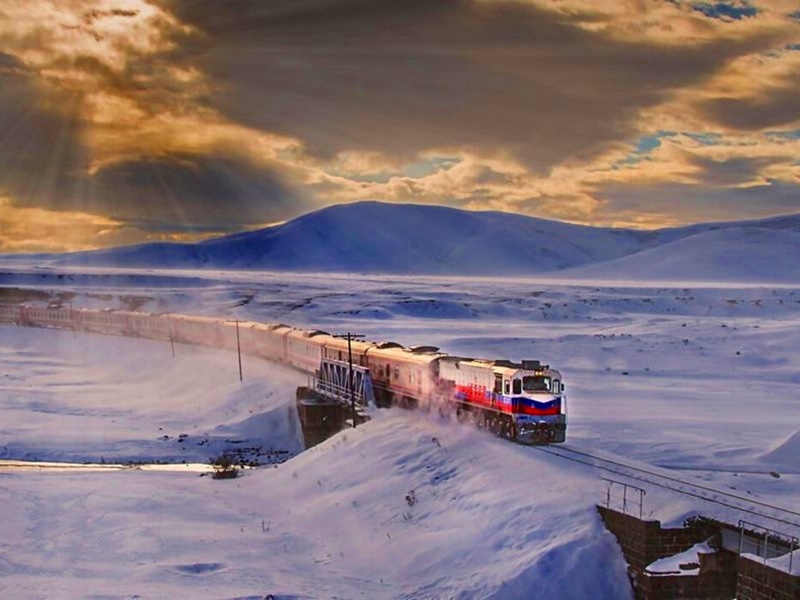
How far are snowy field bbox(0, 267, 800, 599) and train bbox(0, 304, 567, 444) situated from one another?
3.90 ft

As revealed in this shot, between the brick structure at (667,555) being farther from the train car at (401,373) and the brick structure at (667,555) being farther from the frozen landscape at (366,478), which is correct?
the train car at (401,373)

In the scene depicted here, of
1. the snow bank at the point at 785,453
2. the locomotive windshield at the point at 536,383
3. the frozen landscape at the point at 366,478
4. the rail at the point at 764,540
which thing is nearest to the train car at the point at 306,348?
the frozen landscape at the point at 366,478

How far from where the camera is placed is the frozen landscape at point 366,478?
2433 cm

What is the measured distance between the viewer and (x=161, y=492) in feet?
115

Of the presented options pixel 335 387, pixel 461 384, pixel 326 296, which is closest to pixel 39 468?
pixel 335 387

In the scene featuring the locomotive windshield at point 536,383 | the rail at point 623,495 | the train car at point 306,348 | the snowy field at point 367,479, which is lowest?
the snowy field at point 367,479

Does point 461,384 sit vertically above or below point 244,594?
above

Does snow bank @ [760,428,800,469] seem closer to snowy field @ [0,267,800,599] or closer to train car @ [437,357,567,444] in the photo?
snowy field @ [0,267,800,599]

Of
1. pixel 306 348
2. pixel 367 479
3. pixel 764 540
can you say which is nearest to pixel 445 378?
pixel 367 479

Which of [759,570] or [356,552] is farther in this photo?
[356,552]

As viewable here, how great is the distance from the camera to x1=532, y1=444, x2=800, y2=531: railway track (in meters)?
22.3

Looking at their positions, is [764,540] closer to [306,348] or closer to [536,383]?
[536,383]

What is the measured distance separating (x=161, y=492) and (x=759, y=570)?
24.1 metres

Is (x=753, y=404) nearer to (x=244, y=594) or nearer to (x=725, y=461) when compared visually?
(x=725, y=461)
